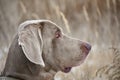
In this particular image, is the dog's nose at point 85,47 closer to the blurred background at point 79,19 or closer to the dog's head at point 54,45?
the dog's head at point 54,45

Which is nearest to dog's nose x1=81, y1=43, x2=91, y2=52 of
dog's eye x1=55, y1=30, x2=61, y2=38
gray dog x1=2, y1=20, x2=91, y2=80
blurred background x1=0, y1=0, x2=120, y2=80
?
gray dog x1=2, y1=20, x2=91, y2=80

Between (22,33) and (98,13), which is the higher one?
(22,33)

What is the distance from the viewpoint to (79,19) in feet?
26.5

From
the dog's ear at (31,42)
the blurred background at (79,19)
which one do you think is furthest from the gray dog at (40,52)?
the blurred background at (79,19)

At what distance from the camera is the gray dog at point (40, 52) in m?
4.42

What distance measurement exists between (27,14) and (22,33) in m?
3.17

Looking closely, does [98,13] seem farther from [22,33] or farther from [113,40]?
[22,33]

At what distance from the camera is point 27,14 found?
7602 mm

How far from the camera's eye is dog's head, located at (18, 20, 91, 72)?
4527 mm

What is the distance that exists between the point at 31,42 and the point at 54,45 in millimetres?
329

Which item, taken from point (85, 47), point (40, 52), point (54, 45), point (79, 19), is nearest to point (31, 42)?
point (40, 52)

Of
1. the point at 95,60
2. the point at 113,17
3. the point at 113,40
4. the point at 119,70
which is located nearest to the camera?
the point at 119,70

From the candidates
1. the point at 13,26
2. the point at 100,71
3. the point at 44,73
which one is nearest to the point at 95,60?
the point at 100,71

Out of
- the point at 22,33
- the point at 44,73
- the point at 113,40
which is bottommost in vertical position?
the point at 113,40
